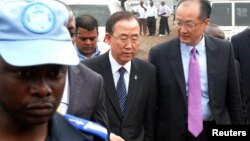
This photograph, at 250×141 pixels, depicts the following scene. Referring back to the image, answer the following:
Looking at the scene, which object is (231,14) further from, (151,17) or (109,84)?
(109,84)

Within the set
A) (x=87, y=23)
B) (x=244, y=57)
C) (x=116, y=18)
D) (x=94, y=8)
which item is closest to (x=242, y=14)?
(x=94, y=8)

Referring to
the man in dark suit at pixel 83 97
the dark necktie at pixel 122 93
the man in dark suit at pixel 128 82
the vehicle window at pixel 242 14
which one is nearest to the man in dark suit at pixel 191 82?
the man in dark suit at pixel 128 82

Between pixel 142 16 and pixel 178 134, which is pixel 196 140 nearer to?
pixel 178 134

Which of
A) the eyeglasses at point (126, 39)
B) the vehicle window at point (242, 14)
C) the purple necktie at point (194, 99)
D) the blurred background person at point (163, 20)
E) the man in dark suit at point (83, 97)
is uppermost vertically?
the eyeglasses at point (126, 39)

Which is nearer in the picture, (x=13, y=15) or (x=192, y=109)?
A: (x=13, y=15)

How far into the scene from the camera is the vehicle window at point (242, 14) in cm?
1569

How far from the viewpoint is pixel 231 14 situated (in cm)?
1569

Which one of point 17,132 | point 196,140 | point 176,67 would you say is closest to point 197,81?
point 176,67

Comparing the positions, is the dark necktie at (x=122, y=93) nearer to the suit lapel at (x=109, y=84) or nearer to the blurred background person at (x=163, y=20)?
the suit lapel at (x=109, y=84)

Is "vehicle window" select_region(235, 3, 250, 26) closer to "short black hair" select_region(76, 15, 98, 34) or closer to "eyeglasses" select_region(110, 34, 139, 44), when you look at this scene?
"short black hair" select_region(76, 15, 98, 34)

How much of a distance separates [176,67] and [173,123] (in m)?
0.42

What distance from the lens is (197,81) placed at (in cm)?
→ 400

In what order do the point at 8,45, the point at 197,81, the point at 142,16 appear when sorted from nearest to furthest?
the point at 8,45, the point at 197,81, the point at 142,16

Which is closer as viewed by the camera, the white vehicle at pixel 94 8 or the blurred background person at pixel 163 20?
the white vehicle at pixel 94 8
